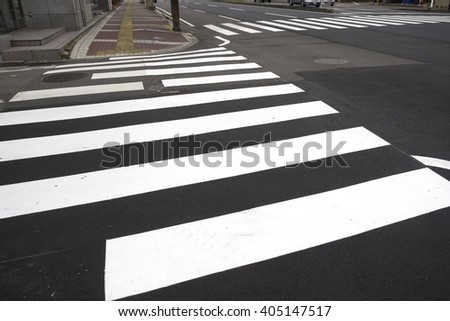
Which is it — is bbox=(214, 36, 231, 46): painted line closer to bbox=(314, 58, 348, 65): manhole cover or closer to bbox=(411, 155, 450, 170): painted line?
bbox=(314, 58, 348, 65): manhole cover

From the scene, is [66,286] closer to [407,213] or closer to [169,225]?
[169,225]

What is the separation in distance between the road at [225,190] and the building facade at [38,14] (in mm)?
7707

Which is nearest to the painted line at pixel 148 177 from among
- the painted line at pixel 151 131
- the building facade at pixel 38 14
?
the painted line at pixel 151 131

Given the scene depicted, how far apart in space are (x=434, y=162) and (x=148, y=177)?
3584mm

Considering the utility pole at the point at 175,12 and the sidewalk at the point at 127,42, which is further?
the utility pole at the point at 175,12

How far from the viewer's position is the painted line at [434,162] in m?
4.23

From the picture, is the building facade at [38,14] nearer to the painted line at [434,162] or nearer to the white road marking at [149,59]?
the white road marking at [149,59]

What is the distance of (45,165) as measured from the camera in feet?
14.3

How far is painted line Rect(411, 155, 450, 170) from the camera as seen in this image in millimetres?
4230

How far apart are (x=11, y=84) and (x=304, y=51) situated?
8999 mm

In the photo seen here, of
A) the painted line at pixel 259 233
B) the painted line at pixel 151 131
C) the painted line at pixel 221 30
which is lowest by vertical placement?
the painted line at pixel 259 233

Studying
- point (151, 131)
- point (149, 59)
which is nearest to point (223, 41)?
point (149, 59)
